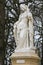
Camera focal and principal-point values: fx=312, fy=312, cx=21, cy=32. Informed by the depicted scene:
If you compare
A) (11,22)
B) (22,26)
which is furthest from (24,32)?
(11,22)

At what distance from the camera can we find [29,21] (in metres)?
11.9

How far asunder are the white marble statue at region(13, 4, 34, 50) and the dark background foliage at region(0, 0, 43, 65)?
15.8 feet

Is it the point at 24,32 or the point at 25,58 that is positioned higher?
the point at 24,32

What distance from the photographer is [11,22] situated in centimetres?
1755

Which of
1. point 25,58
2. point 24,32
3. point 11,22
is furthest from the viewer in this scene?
point 11,22

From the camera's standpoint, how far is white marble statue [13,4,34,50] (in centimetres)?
1152

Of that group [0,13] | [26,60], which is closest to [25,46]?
[26,60]

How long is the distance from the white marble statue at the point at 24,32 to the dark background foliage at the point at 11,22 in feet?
15.8

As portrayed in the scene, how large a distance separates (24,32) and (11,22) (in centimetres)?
596

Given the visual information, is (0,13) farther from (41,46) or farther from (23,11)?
(23,11)

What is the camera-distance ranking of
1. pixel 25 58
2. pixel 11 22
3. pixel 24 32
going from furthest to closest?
pixel 11 22, pixel 24 32, pixel 25 58

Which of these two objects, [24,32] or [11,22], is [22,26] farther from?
[11,22]

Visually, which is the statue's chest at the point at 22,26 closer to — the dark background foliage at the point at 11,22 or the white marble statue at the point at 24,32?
the white marble statue at the point at 24,32

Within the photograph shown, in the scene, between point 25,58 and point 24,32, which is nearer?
point 25,58
